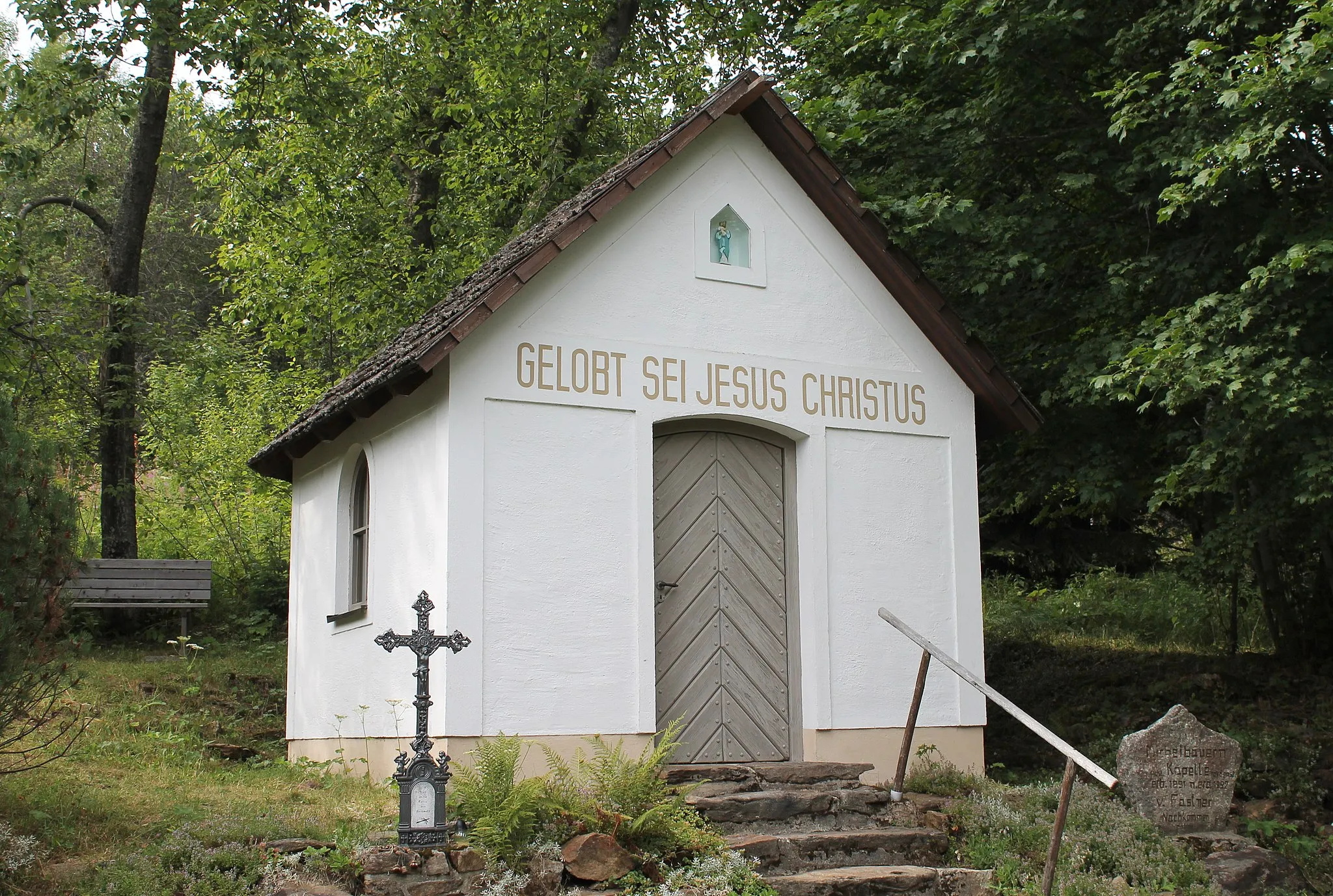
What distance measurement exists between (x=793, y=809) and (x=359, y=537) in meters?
4.93

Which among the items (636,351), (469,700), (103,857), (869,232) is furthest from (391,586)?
(869,232)

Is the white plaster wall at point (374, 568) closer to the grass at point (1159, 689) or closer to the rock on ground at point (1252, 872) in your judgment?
the grass at point (1159, 689)

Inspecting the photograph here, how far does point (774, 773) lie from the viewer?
8.93 metres

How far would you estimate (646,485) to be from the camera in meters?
9.55

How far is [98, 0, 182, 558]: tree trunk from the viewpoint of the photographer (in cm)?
1662

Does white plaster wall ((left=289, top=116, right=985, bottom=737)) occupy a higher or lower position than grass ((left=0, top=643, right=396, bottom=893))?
higher

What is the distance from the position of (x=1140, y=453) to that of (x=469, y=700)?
731cm

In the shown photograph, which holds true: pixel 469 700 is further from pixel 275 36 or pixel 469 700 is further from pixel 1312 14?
pixel 275 36

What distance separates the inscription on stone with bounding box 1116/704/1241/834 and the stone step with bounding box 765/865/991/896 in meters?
1.78

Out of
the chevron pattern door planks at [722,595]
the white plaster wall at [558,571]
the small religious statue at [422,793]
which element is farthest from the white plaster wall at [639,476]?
the small religious statue at [422,793]

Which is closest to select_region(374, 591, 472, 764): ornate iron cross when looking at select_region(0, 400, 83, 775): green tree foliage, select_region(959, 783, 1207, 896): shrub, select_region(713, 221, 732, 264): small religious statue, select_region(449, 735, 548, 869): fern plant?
select_region(449, 735, 548, 869): fern plant

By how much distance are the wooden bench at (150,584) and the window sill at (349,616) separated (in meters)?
5.25

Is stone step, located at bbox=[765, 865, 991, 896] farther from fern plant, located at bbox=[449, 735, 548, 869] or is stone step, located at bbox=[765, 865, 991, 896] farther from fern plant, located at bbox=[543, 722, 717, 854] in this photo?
fern plant, located at bbox=[449, 735, 548, 869]

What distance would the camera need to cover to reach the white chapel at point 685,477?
900 cm
